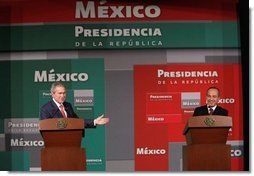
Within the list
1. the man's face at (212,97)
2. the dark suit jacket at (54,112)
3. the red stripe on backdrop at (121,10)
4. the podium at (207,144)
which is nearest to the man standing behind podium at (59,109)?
the dark suit jacket at (54,112)

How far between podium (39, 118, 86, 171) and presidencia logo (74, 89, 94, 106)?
0.15 m

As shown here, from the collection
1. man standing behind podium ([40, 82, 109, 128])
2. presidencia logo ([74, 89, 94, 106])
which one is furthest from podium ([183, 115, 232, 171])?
presidencia logo ([74, 89, 94, 106])

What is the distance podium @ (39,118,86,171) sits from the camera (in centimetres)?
369

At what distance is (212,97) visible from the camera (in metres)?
3.90

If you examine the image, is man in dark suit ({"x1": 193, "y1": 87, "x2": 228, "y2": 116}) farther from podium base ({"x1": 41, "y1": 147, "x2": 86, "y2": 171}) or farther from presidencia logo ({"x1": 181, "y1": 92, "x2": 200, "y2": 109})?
podium base ({"x1": 41, "y1": 147, "x2": 86, "y2": 171})

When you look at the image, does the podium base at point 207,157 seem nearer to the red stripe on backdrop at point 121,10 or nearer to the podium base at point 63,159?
the podium base at point 63,159

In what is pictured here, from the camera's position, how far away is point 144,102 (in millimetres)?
3900

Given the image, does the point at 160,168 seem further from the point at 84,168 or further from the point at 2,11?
the point at 2,11

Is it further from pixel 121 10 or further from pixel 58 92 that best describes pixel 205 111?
pixel 58 92

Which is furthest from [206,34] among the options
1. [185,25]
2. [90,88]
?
[90,88]

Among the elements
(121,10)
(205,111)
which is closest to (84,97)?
(121,10)

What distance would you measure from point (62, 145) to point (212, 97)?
130 cm

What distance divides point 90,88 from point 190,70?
2.79 feet

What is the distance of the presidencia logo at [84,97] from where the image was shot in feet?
12.9
